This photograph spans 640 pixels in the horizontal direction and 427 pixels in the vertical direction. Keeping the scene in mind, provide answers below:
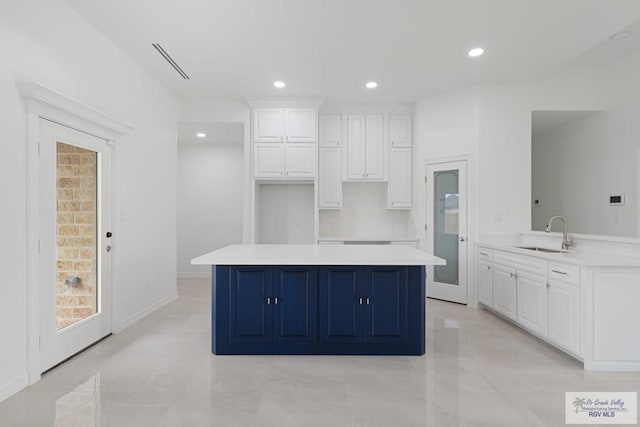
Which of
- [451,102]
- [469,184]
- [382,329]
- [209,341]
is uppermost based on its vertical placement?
[451,102]

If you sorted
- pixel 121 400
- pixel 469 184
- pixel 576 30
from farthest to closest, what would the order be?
1. pixel 469 184
2. pixel 576 30
3. pixel 121 400

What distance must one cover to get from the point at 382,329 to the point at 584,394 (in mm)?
1393

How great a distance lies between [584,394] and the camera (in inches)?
89.3

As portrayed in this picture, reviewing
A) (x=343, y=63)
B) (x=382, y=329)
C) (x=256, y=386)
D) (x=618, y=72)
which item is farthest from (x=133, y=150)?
(x=618, y=72)

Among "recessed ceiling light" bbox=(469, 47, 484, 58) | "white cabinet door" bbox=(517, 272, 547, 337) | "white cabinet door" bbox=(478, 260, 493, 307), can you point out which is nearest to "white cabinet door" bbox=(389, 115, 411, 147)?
"recessed ceiling light" bbox=(469, 47, 484, 58)

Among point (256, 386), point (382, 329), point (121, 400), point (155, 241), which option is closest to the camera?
point (121, 400)

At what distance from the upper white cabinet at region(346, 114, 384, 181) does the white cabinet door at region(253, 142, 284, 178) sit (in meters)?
1.06

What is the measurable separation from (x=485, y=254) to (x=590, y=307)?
1.62 m

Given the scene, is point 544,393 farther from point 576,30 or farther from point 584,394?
point 576,30

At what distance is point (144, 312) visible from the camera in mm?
3965

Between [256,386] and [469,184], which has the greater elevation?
[469,184]

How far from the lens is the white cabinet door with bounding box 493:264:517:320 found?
3564mm

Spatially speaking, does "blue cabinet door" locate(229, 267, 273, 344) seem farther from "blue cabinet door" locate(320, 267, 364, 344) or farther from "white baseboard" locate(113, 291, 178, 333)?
"white baseboard" locate(113, 291, 178, 333)

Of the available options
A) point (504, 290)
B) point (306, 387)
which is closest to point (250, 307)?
point (306, 387)
